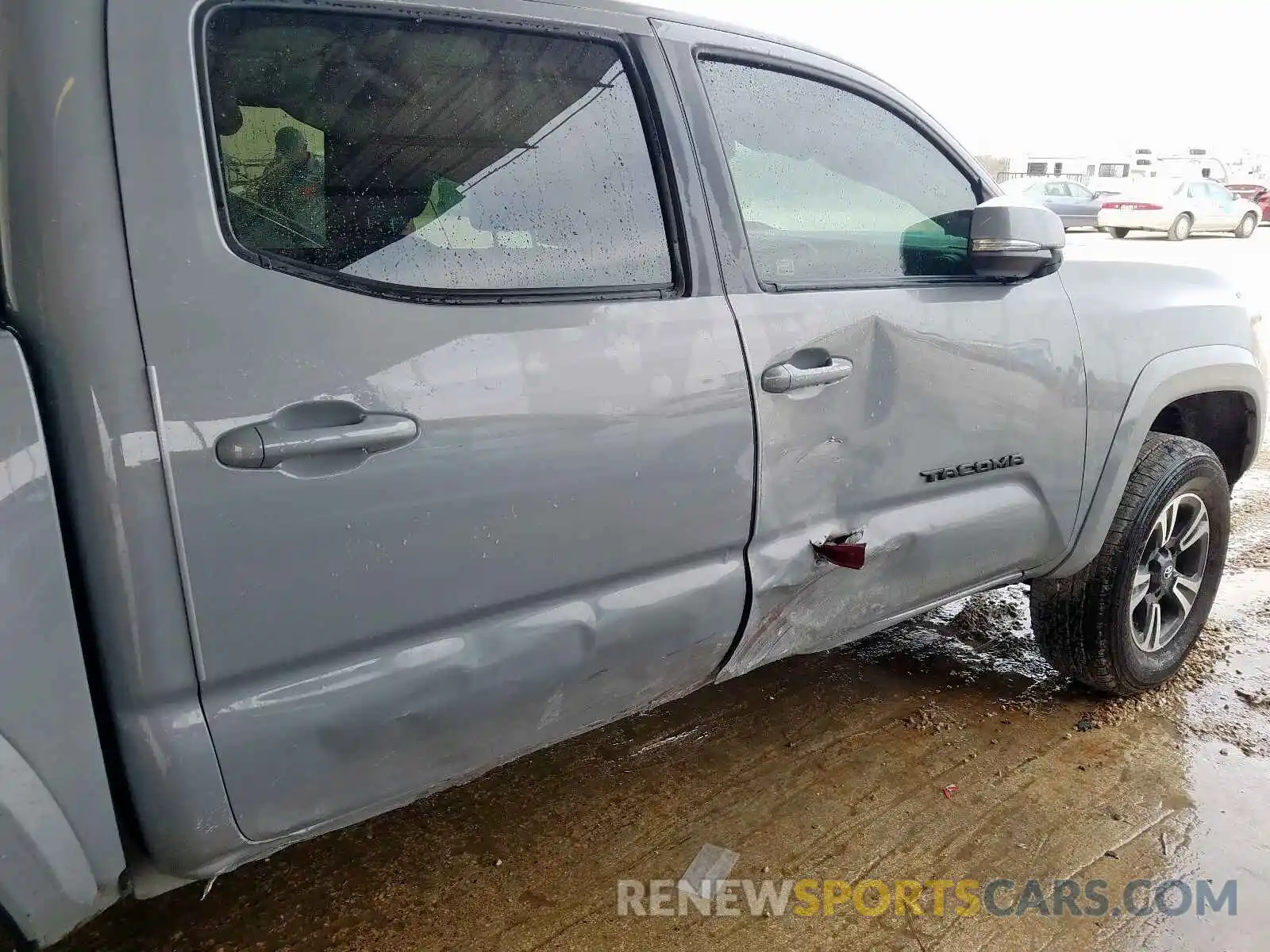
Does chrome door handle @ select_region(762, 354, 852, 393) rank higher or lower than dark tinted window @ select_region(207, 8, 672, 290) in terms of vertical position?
lower

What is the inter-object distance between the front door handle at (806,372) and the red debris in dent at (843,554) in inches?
14.3

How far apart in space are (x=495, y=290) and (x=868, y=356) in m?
0.91

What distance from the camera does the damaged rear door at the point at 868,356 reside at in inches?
78.4

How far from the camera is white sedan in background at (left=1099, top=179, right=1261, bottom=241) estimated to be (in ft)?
62.3

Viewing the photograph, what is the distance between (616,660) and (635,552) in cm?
22

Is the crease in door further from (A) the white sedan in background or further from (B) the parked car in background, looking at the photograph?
(B) the parked car in background

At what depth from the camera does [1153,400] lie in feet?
8.82

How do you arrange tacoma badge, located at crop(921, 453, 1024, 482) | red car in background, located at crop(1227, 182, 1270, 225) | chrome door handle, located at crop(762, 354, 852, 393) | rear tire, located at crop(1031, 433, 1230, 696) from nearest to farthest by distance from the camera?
chrome door handle, located at crop(762, 354, 852, 393)
tacoma badge, located at crop(921, 453, 1024, 482)
rear tire, located at crop(1031, 433, 1230, 696)
red car in background, located at crop(1227, 182, 1270, 225)

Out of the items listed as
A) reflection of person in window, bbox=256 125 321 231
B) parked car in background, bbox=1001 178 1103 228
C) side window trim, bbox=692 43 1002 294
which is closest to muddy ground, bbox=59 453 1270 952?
side window trim, bbox=692 43 1002 294

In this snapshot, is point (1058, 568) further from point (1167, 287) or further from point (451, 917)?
point (451, 917)

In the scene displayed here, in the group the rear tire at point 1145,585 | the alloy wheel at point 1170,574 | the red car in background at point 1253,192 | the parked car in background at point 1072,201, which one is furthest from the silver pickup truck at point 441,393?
the red car in background at point 1253,192

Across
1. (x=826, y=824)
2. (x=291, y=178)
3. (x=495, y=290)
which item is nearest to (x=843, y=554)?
(x=826, y=824)

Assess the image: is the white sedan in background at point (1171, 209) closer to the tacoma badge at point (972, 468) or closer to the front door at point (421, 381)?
the tacoma badge at point (972, 468)

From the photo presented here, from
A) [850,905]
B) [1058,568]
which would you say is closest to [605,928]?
[850,905]
